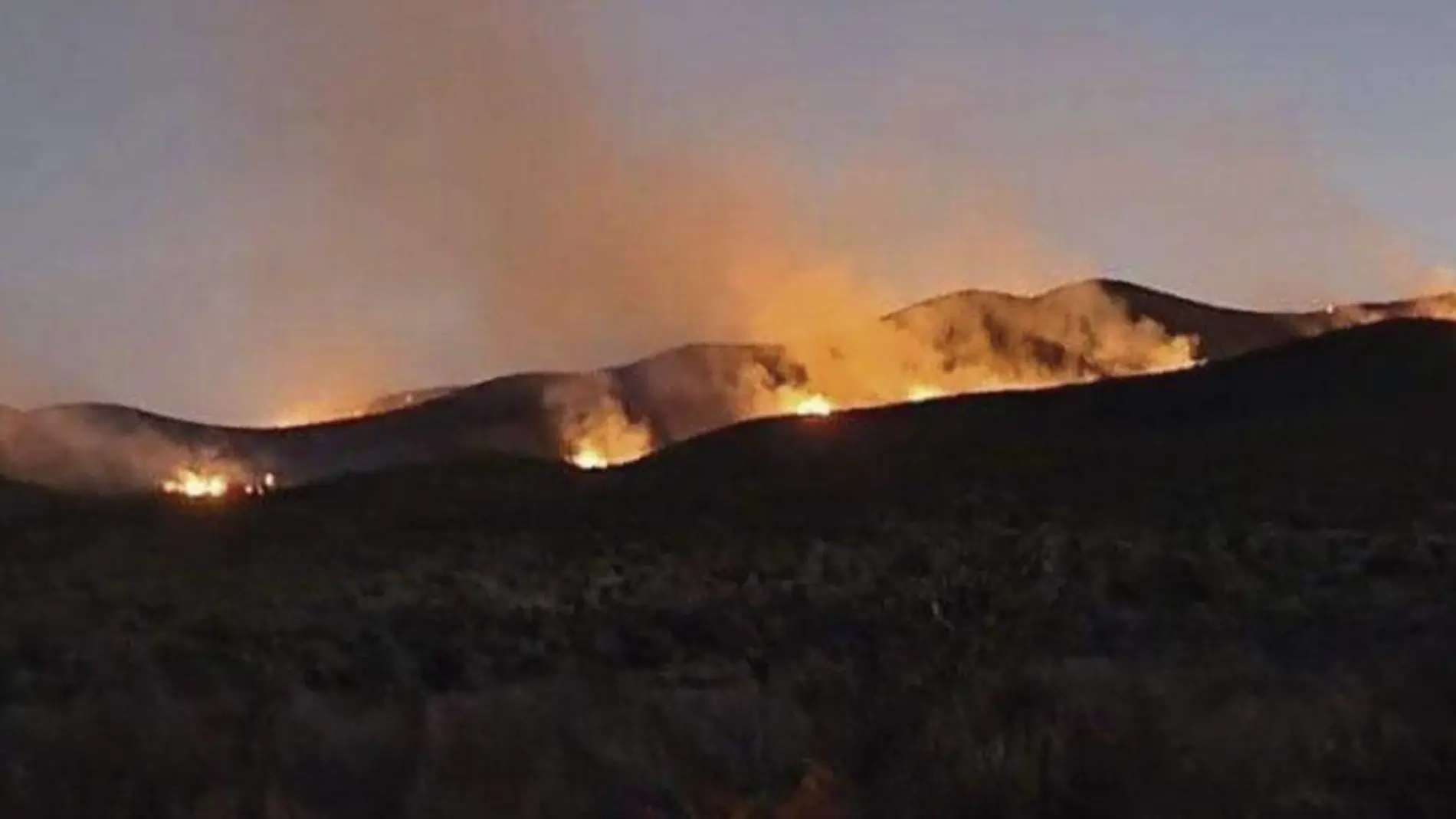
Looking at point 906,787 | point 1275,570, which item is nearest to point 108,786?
point 906,787

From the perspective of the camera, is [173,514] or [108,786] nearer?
[108,786]

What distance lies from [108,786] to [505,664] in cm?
1163

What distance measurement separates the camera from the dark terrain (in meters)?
27.9

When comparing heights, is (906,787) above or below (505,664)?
below

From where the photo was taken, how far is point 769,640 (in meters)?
41.1

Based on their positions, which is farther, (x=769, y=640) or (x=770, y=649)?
(x=769, y=640)

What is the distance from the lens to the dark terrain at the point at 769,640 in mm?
27938

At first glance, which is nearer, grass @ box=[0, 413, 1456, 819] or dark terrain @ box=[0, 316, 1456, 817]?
grass @ box=[0, 413, 1456, 819]

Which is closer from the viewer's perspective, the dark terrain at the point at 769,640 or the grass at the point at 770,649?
the grass at the point at 770,649

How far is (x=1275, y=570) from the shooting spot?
143 ft

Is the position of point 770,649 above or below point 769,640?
below

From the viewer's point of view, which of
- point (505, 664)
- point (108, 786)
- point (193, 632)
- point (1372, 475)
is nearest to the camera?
point (108, 786)

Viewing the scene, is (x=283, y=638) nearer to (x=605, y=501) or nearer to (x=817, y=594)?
(x=817, y=594)

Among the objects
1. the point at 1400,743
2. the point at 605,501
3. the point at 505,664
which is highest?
the point at 605,501
